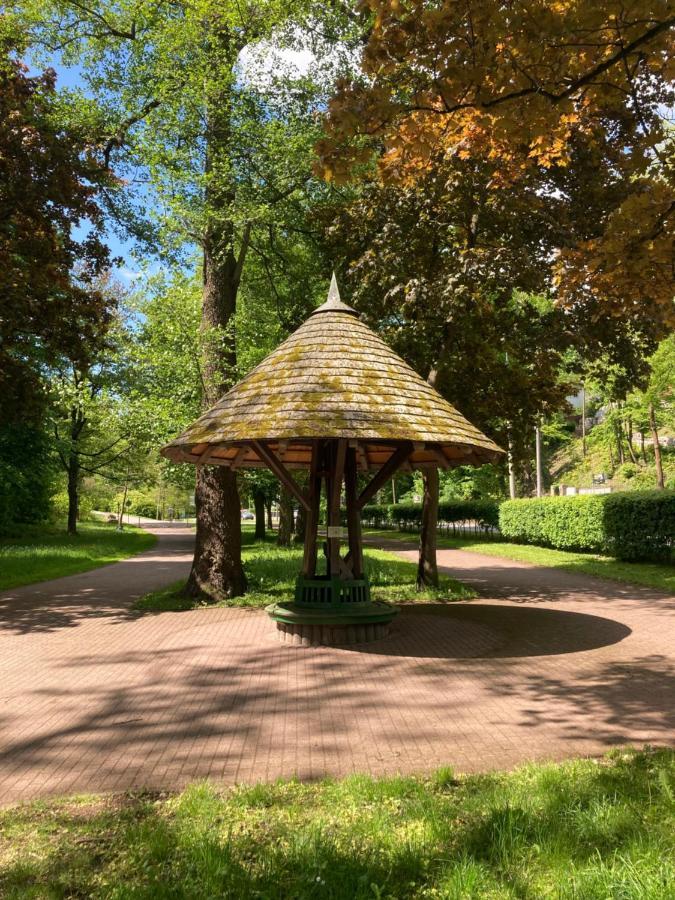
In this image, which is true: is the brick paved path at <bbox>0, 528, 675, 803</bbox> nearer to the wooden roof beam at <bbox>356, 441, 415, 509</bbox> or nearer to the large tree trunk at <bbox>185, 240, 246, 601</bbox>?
the large tree trunk at <bbox>185, 240, 246, 601</bbox>

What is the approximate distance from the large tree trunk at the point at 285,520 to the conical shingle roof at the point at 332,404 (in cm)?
1819

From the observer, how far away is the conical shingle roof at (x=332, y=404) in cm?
852

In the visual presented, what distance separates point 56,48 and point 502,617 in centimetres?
1740

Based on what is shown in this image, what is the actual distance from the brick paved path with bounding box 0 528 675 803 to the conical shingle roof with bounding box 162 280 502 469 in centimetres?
274

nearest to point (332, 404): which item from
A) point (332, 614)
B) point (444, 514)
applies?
point (332, 614)

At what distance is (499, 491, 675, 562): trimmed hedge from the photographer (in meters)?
20.0

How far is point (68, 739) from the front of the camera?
5430 mm

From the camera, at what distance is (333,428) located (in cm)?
834

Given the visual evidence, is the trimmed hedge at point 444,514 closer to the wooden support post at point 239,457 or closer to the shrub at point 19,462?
the shrub at point 19,462

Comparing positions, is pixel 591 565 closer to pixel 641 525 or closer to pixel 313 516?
pixel 641 525

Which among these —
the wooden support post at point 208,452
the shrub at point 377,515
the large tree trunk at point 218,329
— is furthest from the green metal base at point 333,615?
the shrub at point 377,515

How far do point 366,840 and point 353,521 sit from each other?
6.83 m

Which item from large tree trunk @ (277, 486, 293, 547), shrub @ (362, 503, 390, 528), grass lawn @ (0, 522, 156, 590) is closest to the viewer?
grass lawn @ (0, 522, 156, 590)

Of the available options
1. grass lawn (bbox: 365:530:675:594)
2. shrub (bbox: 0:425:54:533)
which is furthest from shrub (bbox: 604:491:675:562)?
shrub (bbox: 0:425:54:533)
